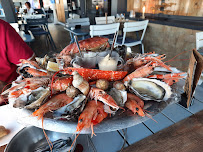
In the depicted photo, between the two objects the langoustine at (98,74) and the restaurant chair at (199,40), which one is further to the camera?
the restaurant chair at (199,40)

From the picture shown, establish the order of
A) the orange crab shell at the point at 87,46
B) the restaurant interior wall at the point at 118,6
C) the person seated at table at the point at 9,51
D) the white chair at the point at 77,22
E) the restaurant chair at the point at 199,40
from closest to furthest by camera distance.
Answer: the orange crab shell at the point at 87,46, the person seated at table at the point at 9,51, the restaurant chair at the point at 199,40, the white chair at the point at 77,22, the restaurant interior wall at the point at 118,6

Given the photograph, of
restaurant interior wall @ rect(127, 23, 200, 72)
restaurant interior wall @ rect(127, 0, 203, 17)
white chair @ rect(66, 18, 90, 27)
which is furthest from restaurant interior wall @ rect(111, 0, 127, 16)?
restaurant interior wall @ rect(127, 23, 200, 72)

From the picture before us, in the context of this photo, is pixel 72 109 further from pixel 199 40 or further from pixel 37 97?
pixel 199 40

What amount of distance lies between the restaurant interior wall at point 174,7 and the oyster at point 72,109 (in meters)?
3.14

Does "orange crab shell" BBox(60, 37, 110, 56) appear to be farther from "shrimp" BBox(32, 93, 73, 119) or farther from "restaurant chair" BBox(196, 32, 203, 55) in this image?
"restaurant chair" BBox(196, 32, 203, 55)

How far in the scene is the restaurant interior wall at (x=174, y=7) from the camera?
2703 mm

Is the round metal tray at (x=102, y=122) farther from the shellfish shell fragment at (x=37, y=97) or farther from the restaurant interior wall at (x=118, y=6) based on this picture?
the restaurant interior wall at (x=118, y=6)

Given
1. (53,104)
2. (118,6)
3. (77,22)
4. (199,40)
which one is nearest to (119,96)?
(53,104)

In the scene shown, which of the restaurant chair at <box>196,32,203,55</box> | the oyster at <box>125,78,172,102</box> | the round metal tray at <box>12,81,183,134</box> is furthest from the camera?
the restaurant chair at <box>196,32,203,55</box>

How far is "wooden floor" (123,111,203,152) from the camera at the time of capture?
24.4 inches

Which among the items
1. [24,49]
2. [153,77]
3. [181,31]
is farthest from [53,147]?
[181,31]

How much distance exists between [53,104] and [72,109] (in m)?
0.08

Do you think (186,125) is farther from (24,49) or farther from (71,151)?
(24,49)

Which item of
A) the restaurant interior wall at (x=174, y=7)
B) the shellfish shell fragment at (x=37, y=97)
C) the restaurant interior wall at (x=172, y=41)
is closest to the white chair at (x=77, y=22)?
the restaurant interior wall at (x=172, y=41)
